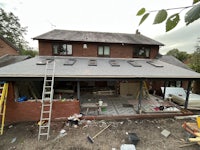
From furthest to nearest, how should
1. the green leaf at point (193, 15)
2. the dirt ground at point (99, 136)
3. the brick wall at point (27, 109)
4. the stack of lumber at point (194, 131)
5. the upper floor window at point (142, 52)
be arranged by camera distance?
1. the upper floor window at point (142, 52)
2. the brick wall at point (27, 109)
3. the dirt ground at point (99, 136)
4. the stack of lumber at point (194, 131)
5. the green leaf at point (193, 15)

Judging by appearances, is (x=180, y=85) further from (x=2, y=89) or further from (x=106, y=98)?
(x=2, y=89)

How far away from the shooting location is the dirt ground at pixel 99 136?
5.46 m

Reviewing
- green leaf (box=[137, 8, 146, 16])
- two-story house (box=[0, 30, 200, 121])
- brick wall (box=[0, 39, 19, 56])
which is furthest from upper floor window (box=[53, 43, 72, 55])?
brick wall (box=[0, 39, 19, 56])

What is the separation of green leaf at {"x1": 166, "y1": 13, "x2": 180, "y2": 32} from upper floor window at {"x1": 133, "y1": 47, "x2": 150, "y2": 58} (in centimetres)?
1204

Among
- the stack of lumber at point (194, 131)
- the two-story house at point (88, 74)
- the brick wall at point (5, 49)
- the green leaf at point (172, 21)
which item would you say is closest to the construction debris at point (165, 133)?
the stack of lumber at point (194, 131)

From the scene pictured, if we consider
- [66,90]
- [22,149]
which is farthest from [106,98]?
[22,149]

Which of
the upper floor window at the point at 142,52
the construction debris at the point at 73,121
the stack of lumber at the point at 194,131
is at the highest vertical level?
the upper floor window at the point at 142,52

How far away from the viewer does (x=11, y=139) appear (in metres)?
5.80

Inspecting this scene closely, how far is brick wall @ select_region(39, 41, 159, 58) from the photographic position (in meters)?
11.2

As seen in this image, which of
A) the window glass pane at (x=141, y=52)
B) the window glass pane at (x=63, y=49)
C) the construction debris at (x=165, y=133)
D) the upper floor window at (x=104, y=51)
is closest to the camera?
the construction debris at (x=165, y=133)

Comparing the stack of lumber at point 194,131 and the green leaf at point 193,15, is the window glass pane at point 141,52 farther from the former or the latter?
the green leaf at point 193,15

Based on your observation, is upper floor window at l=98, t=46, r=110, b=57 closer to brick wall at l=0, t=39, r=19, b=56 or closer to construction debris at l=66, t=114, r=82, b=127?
construction debris at l=66, t=114, r=82, b=127

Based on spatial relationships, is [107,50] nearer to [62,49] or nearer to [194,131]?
[62,49]

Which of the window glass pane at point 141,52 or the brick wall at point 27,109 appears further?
the window glass pane at point 141,52
